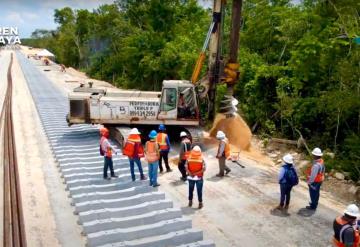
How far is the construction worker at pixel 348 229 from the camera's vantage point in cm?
779

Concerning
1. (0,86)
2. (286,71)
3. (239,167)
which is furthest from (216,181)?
(0,86)

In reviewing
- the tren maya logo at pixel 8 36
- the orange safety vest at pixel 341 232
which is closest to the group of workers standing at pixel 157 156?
the orange safety vest at pixel 341 232

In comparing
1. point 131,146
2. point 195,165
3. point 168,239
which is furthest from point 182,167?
point 168,239

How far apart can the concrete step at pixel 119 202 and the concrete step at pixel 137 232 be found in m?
1.56

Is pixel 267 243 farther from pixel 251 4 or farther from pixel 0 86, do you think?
pixel 0 86

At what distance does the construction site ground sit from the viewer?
10477mm

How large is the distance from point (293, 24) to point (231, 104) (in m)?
5.15

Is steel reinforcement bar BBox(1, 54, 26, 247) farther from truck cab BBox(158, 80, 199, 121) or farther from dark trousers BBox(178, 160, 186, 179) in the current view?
truck cab BBox(158, 80, 199, 121)

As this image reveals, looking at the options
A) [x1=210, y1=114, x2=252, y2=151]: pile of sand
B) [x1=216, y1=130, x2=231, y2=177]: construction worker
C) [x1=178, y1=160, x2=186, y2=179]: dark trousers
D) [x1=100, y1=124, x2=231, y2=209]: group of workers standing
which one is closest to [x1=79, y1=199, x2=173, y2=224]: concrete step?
[x1=100, y1=124, x2=231, y2=209]: group of workers standing

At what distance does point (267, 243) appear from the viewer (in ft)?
33.6

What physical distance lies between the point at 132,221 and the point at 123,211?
24.1 inches

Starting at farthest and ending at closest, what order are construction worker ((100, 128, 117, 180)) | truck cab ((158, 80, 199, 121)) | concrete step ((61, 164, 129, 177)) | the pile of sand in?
the pile of sand, truck cab ((158, 80, 199, 121)), concrete step ((61, 164, 129, 177)), construction worker ((100, 128, 117, 180))

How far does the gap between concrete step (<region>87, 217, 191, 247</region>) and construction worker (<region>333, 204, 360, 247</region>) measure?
366 cm

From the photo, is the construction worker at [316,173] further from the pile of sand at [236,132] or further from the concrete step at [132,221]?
the pile of sand at [236,132]
